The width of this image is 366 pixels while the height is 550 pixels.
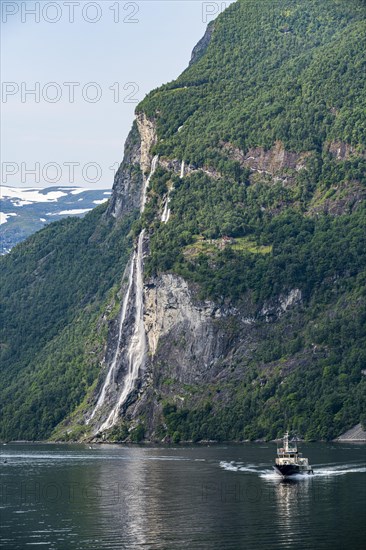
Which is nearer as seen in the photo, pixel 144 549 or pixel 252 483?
pixel 144 549

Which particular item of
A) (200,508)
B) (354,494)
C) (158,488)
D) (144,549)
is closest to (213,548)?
(144,549)

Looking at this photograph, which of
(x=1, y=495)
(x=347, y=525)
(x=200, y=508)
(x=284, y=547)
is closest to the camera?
(x=284, y=547)

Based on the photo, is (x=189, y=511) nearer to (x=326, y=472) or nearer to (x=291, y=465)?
(x=291, y=465)

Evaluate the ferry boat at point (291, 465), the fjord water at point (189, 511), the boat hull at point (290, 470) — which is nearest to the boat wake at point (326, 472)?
the fjord water at point (189, 511)

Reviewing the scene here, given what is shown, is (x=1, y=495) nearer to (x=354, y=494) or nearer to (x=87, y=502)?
(x=87, y=502)

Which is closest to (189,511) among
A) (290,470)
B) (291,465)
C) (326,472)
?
(290,470)

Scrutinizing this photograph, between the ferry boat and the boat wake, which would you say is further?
the ferry boat

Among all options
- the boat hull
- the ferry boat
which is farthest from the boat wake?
the ferry boat

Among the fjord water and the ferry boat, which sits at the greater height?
the ferry boat

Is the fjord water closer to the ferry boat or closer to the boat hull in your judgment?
the ferry boat
